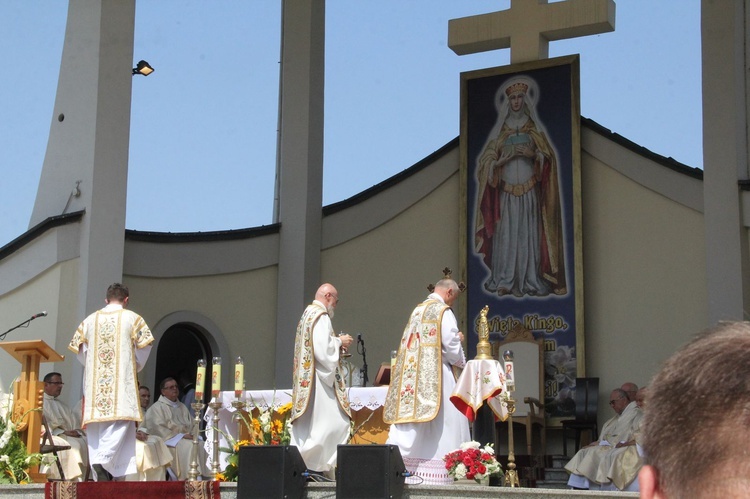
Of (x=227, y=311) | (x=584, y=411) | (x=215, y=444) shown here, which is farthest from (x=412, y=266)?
(x=215, y=444)

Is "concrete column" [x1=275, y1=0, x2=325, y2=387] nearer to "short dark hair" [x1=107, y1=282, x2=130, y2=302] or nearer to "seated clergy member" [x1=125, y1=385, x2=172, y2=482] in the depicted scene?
"seated clergy member" [x1=125, y1=385, x2=172, y2=482]

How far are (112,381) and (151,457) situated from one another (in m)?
1.36

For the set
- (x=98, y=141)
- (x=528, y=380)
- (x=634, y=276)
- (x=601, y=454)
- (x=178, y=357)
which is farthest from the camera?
(x=178, y=357)

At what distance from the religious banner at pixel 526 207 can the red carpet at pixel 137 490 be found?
624 centimetres

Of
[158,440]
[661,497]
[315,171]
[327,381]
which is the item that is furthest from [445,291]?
[661,497]

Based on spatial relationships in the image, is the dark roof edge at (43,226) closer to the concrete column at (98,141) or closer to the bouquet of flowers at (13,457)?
the concrete column at (98,141)

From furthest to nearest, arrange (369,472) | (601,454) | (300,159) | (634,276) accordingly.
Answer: (300,159), (634,276), (601,454), (369,472)

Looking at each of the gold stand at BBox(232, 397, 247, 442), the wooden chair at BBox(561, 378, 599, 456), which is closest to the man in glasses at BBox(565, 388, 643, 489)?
the wooden chair at BBox(561, 378, 599, 456)

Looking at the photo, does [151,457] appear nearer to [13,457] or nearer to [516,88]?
[13,457]

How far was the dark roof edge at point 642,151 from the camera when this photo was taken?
12133 millimetres

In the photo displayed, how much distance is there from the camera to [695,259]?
11.9 metres

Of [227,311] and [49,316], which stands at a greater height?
[227,311]

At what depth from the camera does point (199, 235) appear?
12.3 m

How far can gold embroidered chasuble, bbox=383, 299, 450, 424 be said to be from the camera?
749 centimetres
